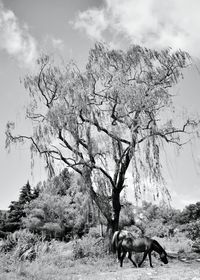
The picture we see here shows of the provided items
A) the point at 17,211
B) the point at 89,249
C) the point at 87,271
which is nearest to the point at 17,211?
the point at 17,211

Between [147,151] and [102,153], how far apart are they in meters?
2.06

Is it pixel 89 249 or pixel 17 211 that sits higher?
pixel 17 211

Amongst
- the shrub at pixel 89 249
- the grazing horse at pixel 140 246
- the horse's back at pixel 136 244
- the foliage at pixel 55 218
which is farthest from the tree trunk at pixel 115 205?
the foliage at pixel 55 218

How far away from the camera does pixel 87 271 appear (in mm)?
8320

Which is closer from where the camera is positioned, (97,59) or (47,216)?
(97,59)

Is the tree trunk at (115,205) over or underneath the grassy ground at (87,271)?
over

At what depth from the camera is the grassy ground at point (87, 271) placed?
6.82m

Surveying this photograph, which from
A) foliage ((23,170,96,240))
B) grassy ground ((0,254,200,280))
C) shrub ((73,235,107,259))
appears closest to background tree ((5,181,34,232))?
foliage ((23,170,96,240))

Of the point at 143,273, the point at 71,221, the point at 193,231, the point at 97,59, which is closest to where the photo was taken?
the point at 143,273

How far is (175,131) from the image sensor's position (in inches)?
448

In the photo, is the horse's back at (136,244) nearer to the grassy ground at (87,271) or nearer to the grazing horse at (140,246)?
the grazing horse at (140,246)

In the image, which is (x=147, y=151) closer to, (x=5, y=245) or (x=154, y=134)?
(x=154, y=134)

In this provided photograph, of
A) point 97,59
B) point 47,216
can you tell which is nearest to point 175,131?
point 97,59

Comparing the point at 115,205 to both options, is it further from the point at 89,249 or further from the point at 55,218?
the point at 55,218
